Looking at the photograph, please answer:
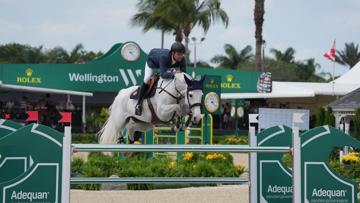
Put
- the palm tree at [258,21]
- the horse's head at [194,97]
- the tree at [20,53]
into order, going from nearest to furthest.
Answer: the horse's head at [194,97] → the palm tree at [258,21] → the tree at [20,53]

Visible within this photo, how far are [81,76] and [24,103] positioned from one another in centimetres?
306

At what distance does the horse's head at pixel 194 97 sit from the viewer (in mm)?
6020

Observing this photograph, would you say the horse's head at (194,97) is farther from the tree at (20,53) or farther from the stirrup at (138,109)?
the tree at (20,53)

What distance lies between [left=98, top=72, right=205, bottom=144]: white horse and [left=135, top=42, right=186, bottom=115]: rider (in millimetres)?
69

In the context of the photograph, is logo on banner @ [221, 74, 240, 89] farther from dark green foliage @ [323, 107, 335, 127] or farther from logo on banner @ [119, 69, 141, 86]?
dark green foliage @ [323, 107, 335, 127]

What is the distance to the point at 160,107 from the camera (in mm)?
6629

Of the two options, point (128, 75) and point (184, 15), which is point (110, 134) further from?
point (184, 15)

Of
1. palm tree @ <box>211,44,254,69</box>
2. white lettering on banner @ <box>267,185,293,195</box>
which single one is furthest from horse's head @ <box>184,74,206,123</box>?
palm tree @ <box>211,44,254,69</box>

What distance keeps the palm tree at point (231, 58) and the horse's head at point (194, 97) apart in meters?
54.3

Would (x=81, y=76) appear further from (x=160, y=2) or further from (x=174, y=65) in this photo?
(x=174, y=65)

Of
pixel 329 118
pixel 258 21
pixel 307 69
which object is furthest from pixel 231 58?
pixel 329 118

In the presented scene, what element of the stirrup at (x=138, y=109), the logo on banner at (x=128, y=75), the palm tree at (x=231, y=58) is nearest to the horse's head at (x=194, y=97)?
the stirrup at (x=138, y=109)

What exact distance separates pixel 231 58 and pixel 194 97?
55240 millimetres

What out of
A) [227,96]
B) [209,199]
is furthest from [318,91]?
[209,199]
